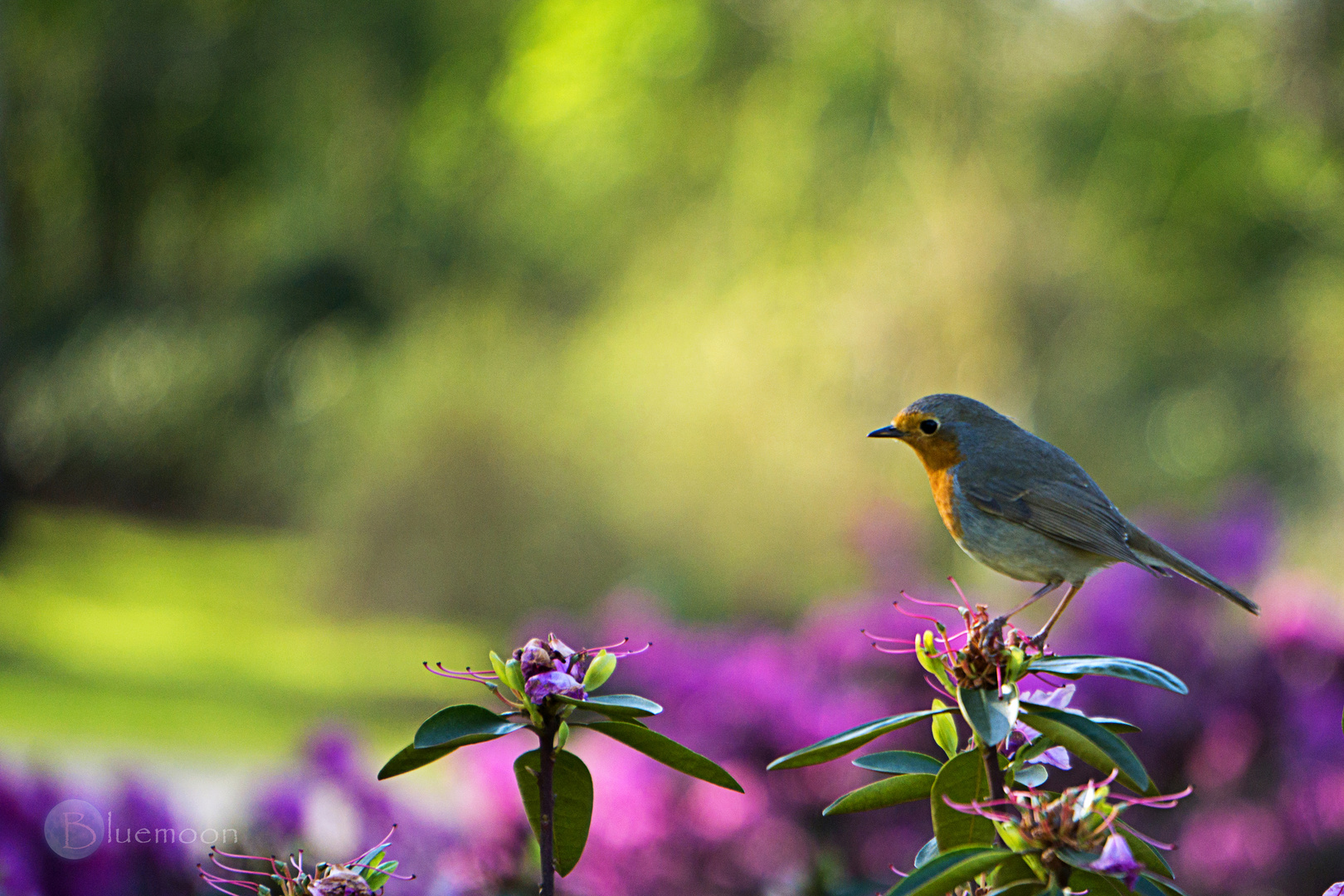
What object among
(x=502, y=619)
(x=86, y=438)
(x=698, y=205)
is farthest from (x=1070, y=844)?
(x=86, y=438)

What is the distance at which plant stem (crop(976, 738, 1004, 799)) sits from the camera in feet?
2.13

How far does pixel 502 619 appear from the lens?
7.27 metres

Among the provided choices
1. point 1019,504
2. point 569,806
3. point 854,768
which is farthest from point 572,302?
point 569,806

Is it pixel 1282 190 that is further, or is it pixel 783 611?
pixel 1282 190

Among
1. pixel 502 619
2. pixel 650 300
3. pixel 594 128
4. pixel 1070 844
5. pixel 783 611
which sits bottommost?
pixel 1070 844

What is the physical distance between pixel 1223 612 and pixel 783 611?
13.5 feet

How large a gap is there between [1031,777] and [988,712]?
0.15 metres

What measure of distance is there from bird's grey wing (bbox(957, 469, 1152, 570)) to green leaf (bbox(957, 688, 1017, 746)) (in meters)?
0.37

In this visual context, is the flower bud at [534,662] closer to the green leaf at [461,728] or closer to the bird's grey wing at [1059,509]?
the green leaf at [461,728]

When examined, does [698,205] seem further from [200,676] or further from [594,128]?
[200,676]

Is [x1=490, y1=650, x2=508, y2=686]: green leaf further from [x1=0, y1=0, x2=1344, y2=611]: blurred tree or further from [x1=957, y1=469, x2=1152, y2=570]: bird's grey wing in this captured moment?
[x1=0, y1=0, x2=1344, y2=611]: blurred tree

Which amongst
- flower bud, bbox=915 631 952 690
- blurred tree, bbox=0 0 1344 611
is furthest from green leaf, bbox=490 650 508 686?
blurred tree, bbox=0 0 1344 611

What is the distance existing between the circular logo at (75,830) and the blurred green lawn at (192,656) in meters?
3.80

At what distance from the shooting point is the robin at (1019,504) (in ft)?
3.37
